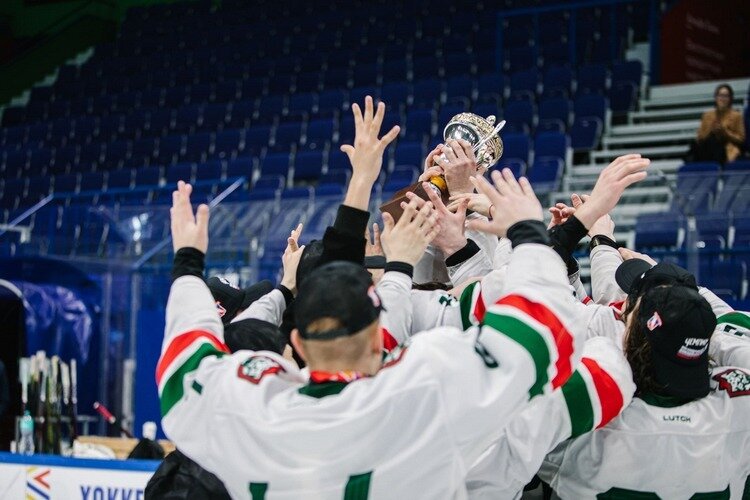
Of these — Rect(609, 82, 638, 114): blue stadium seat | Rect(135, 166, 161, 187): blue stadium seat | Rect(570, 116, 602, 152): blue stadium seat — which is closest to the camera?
Rect(570, 116, 602, 152): blue stadium seat

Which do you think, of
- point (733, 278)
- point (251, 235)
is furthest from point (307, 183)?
point (733, 278)

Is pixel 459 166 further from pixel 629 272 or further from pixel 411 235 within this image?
pixel 411 235

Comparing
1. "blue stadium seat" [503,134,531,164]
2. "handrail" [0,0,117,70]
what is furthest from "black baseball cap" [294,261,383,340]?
"handrail" [0,0,117,70]

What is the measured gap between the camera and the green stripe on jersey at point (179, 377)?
220 cm

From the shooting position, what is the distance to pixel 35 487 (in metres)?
5.44

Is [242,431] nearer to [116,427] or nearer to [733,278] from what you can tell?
[733,278]

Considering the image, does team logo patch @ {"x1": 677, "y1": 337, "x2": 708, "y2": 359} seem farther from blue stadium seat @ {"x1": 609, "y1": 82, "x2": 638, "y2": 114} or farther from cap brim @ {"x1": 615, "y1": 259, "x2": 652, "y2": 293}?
blue stadium seat @ {"x1": 609, "y1": 82, "x2": 638, "y2": 114}

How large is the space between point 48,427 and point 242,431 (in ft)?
20.6

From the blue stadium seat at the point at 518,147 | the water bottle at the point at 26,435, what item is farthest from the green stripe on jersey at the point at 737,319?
the blue stadium seat at the point at 518,147

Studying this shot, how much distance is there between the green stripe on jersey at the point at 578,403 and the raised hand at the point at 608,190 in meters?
0.43

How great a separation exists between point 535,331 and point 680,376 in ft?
2.38

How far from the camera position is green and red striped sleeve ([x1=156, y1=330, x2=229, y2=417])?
7.22 feet

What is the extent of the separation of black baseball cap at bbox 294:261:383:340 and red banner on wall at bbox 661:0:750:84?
1246cm

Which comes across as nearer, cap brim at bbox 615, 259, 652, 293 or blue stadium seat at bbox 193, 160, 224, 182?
cap brim at bbox 615, 259, 652, 293
